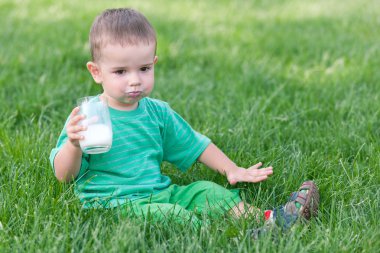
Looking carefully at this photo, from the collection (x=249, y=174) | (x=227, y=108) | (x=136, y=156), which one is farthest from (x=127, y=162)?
(x=227, y=108)

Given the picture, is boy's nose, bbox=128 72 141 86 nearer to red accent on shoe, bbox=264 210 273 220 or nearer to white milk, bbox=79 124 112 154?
white milk, bbox=79 124 112 154

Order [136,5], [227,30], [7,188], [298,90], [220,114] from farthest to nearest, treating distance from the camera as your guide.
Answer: [136,5], [227,30], [298,90], [220,114], [7,188]

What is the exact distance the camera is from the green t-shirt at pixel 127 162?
268 cm

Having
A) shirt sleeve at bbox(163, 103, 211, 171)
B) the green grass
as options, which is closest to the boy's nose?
shirt sleeve at bbox(163, 103, 211, 171)

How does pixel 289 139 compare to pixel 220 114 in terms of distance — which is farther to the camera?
pixel 220 114

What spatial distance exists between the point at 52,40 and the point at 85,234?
3256mm

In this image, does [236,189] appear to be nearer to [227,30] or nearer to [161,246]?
[161,246]

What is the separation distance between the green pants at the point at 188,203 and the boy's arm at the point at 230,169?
0.25ft

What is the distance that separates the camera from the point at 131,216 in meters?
2.54

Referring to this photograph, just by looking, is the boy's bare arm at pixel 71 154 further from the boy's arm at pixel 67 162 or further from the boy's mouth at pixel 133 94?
the boy's mouth at pixel 133 94

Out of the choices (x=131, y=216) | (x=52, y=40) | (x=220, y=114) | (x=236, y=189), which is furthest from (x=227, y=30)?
(x=131, y=216)

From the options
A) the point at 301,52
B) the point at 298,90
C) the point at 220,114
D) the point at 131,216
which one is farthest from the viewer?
the point at 301,52

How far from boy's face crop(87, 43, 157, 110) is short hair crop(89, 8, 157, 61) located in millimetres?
24

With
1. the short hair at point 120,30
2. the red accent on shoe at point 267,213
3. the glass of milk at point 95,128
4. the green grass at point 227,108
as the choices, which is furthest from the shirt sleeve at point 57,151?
the red accent on shoe at point 267,213
